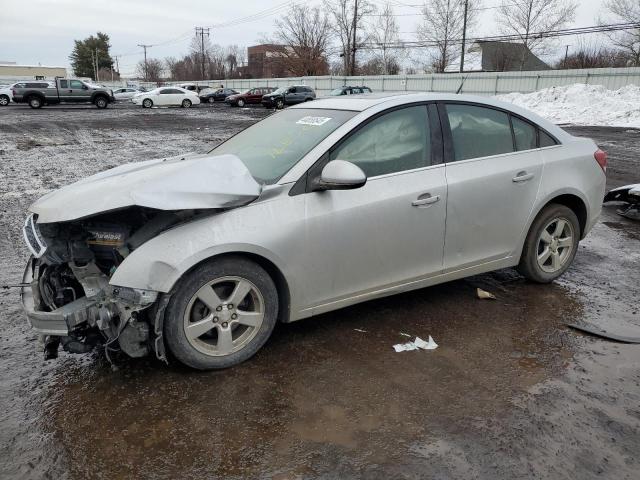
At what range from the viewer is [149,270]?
300 cm

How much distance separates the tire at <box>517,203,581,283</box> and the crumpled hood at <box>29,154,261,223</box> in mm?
2595

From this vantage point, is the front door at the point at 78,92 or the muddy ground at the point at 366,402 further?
the front door at the point at 78,92

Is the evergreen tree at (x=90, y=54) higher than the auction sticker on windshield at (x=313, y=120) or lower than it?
higher

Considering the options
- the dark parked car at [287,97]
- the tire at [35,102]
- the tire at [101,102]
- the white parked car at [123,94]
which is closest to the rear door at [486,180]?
the dark parked car at [287,97]

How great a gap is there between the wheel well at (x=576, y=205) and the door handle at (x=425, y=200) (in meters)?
1.37

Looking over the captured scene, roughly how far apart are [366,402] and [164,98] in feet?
134

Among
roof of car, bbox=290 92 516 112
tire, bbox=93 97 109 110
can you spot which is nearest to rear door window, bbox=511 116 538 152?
roof of car, bbox=290 92 516 112

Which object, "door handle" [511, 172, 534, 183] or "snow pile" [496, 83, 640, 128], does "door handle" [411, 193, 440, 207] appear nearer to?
"door handle" [511, 172, 534, 183]

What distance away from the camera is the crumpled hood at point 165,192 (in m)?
3.07

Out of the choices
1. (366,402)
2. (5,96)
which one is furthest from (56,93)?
(366,402)

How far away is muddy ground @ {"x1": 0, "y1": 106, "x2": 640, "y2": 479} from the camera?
101 inches

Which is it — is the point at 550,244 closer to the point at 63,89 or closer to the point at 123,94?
the point at 63,89

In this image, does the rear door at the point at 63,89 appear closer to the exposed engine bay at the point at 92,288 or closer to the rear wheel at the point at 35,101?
the rear wheel at the point at 35,101

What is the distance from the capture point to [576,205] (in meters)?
4.84
